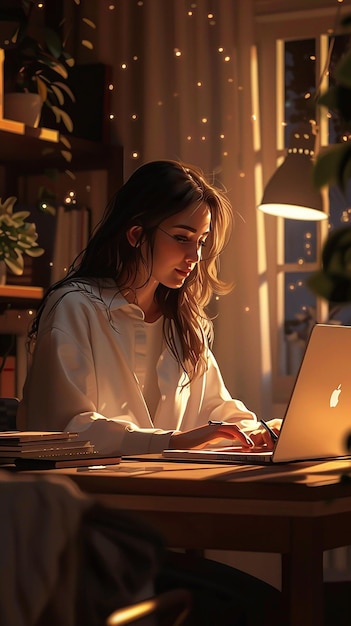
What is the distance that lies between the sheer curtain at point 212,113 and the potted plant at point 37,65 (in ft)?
0.78

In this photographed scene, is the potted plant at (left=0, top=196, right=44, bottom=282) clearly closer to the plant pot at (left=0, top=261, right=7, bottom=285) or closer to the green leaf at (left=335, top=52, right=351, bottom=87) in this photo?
the plant pot at (left=0, top=261, right=7, bottom=285)

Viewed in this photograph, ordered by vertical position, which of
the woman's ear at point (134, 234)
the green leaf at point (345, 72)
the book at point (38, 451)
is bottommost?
the book at point (38, 451)

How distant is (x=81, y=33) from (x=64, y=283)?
1852mm

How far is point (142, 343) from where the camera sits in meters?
2.92

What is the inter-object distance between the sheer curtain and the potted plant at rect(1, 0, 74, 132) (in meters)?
0.24

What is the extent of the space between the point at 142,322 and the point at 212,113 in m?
1.41

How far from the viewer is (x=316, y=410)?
6.45 feet

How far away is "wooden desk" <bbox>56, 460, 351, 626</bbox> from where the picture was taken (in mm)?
1589

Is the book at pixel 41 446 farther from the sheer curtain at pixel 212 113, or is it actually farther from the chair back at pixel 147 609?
the sheer curtain at pixel 212 113

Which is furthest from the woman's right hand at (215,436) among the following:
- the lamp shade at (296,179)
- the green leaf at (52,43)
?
the green leaf at (52,43)

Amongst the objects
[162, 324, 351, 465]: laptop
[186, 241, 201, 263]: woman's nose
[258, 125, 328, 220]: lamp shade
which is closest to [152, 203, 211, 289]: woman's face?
[186, 241, 201, 263]: woman's nose

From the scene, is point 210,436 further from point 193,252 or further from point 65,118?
point 65,118

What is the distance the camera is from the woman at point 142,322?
267cm

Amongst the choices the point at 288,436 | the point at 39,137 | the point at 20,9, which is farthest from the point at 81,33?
the point at 288,436
